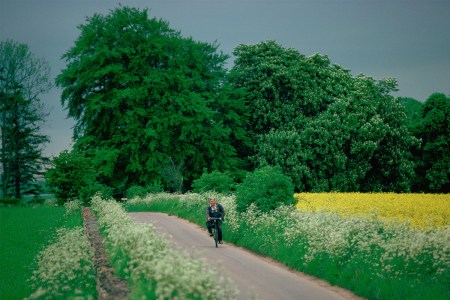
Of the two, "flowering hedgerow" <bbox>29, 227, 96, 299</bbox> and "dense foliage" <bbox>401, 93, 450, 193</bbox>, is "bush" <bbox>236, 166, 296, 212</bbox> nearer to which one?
"flowering hedgerow" <bbox>29, 227, 96, 299</bbox>

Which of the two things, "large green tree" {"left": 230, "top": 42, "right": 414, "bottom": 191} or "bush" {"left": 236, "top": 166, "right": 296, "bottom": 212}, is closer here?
"bush" {"left": 236, "top": 166, "right": 296, "bottom": 212}

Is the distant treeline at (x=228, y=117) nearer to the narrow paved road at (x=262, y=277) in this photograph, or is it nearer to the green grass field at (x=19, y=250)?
the green grass field at (x=19, y=250)

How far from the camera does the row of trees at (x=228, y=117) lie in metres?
48.7

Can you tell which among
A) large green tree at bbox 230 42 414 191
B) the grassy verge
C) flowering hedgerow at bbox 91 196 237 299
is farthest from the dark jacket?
large green tree at bbox 230 42 414 191

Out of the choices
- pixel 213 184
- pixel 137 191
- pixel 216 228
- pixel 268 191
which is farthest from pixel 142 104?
pixel 216 228

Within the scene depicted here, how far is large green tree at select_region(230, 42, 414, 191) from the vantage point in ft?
166

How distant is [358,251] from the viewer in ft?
49.3

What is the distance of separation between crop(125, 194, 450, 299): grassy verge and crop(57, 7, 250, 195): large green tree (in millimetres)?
26460

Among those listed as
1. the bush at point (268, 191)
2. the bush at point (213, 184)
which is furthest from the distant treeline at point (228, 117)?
the bush at point (268, 191)

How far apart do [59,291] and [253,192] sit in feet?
43.0

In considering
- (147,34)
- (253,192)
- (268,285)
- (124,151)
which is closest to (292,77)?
(147,34)

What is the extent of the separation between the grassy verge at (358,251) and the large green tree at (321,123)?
92.4 feet

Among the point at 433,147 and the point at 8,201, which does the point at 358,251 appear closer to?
the point at 433,147

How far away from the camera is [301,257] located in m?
16.6
